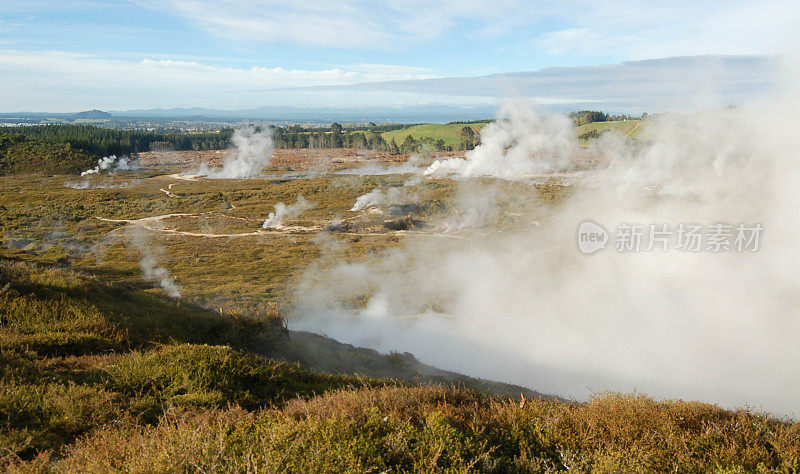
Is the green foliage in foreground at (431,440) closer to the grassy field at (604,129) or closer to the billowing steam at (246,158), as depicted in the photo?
the grassy field at (604,129)

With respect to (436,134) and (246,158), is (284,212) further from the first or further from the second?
(436,134)

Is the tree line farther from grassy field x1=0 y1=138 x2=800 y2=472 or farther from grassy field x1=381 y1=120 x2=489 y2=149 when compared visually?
grassy field x1=0 y1=138 x2=800 y2=472

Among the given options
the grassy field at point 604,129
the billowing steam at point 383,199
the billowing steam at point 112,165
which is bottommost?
the billowing steam at point 383,199

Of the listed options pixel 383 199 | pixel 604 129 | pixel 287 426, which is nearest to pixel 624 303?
pixel 287 426

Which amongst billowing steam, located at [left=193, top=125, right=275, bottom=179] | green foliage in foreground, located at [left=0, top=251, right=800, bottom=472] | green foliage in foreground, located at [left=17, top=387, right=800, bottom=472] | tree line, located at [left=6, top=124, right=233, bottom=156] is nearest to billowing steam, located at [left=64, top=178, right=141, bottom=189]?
billowing steam, located at [left=193, top=125, right=275, bottom=179]

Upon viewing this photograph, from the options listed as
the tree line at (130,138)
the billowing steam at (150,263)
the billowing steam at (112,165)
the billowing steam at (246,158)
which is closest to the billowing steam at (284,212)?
the billowing steam at (150,263)

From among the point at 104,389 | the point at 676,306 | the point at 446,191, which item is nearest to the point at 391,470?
the point at 104,389

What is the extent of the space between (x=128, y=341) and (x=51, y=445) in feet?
17.9

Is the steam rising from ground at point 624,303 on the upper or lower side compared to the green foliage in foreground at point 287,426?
lower

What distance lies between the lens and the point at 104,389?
25.5 ft

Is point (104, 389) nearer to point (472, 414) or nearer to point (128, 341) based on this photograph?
point (128, 341)

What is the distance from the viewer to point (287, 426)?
6.00 m

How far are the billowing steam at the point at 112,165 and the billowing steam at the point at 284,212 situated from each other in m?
70.2

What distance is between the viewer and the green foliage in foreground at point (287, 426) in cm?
546
